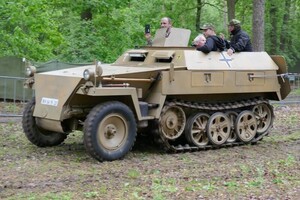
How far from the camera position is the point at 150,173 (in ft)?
27.3

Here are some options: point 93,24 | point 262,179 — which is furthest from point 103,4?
point 262,179

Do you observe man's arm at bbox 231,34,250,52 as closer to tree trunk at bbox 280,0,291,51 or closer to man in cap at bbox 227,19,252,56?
man in cap at bbox 227,19,252,56

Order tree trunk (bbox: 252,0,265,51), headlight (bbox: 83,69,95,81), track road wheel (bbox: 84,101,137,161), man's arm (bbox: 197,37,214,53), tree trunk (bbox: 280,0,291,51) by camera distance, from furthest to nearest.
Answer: tree trunk (bbox: 280,0,291,51) → tree trunk (bbox: 252,0,265,51) → man's arm (bbox: 197,37,214,53) → track road wheel (bbox: 84,101,137,161) → headlight (bbox: 83,69,95,81)

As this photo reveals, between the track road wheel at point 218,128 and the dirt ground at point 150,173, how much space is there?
0.76 feet

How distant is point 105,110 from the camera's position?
356 inches

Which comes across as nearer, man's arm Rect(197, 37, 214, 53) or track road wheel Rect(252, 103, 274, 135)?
man's arm Rect(197, 37, 214, 53)

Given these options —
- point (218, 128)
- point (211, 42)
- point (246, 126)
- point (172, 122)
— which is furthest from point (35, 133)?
point (246, 126)

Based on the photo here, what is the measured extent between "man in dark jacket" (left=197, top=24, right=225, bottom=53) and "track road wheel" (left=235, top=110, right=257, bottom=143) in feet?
4.75

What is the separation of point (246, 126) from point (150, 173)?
12.6 feet

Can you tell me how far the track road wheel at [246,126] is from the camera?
11.3 m

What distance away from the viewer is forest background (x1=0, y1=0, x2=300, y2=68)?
1710 centimetres

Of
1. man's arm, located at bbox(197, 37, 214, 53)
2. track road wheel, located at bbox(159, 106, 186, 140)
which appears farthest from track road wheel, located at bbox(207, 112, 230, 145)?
man's arm, located at bbox(197, 37, 214, 53)

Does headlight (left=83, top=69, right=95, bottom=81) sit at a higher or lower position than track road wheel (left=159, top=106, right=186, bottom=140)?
higher

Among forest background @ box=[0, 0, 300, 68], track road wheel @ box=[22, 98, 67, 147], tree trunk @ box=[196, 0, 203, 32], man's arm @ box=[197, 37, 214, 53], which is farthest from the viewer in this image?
tree trunk @ box=[196, 0, 203, 32]
